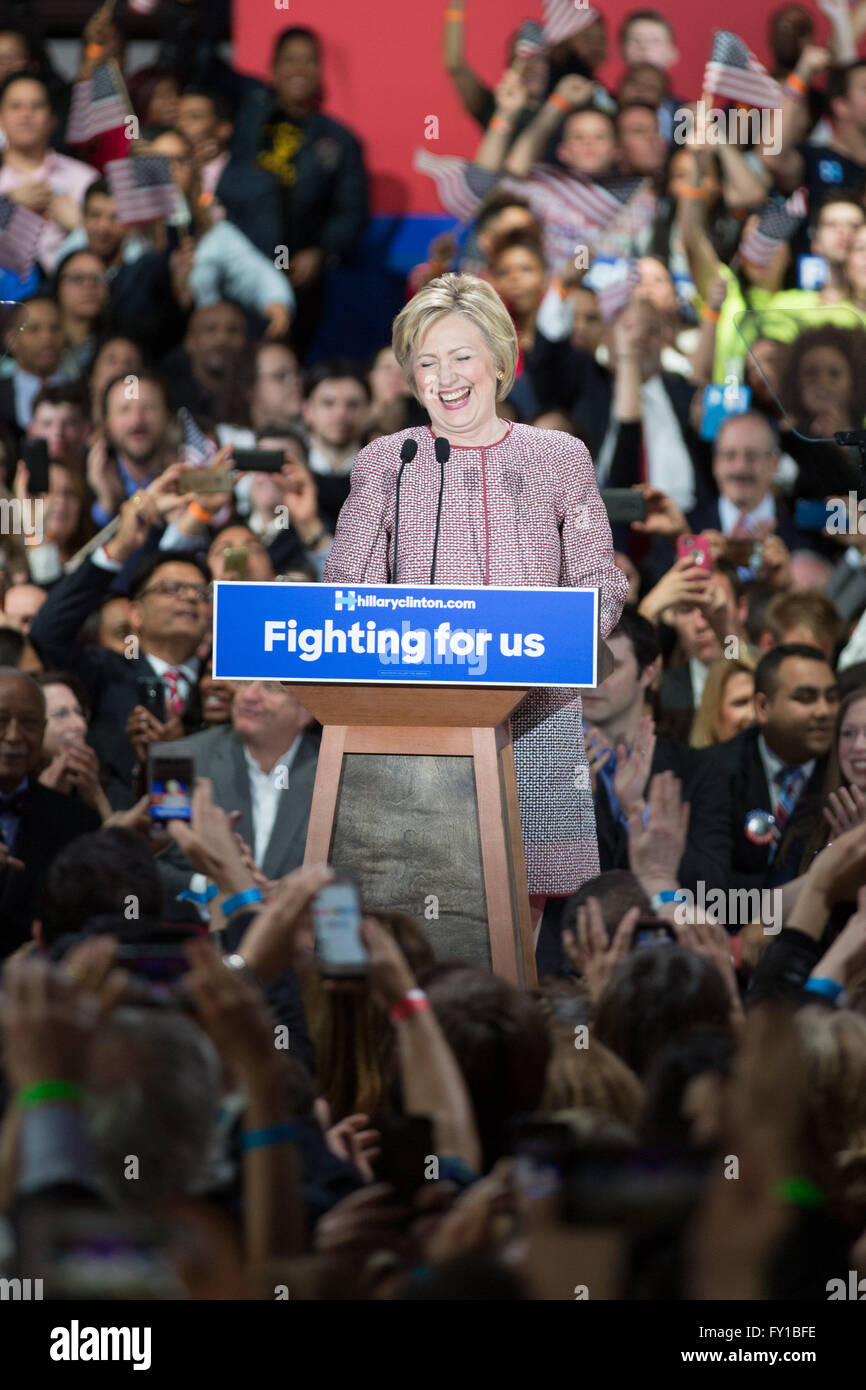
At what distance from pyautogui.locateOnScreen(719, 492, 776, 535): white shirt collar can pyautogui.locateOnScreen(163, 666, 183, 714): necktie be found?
164 cm

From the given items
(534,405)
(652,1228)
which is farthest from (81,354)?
(652,1228)

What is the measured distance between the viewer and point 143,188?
18.7ft

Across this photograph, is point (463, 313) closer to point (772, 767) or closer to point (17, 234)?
point (772, 767)

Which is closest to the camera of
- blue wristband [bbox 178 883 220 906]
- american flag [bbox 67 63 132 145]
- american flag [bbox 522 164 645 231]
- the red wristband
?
the red wristband

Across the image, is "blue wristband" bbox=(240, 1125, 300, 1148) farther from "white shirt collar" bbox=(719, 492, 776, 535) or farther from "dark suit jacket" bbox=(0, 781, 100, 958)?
"white shirt collar" bbox=(719, 492, 776, 535)

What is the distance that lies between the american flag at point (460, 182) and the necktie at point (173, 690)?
2.26m

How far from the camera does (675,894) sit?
148 inches

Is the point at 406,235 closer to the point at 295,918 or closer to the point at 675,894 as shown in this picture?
the point at 675,894

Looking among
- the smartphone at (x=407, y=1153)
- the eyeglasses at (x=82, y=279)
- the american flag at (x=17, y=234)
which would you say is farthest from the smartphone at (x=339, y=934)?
the eyeglasses at (x=82, y=279)

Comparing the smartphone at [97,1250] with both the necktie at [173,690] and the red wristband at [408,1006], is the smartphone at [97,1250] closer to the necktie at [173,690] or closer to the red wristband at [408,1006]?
the red wristband at [408,1006]

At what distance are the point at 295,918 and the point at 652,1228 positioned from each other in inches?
26.5

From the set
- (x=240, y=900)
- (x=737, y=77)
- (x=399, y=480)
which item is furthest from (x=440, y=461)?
(x=737, y=77)

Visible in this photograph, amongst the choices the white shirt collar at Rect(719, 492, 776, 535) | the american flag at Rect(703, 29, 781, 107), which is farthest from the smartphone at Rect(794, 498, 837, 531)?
the american flag at Rect(703, 29, 781, 107)

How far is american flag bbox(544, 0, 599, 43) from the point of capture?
6184mm
